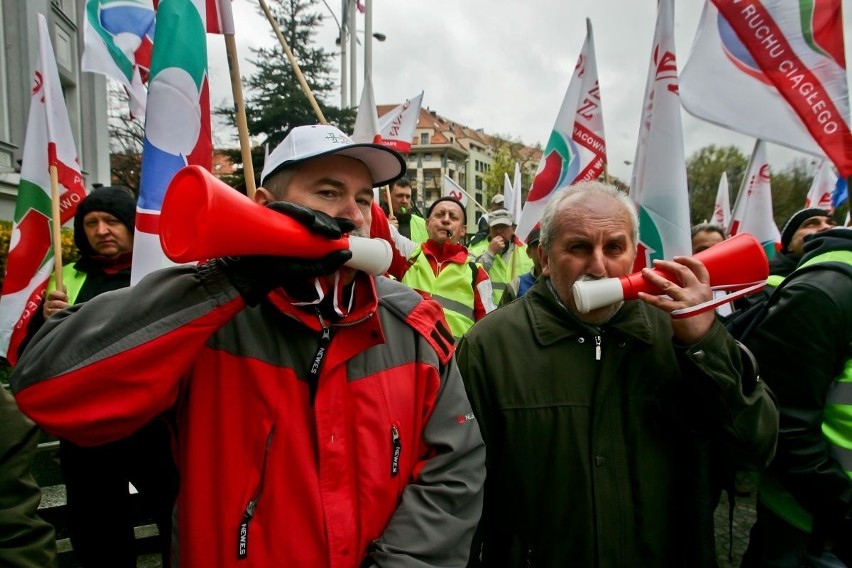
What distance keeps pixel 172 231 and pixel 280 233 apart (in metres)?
0.23

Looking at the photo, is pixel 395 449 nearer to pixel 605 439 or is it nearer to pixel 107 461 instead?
pixel 605 439

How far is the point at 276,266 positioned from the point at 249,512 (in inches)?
22.9

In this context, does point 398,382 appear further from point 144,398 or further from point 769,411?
point 769,411

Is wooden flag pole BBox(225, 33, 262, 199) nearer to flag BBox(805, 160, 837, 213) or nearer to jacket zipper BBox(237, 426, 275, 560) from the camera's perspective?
jacket zipper BBox(237, 426, 275, 560)

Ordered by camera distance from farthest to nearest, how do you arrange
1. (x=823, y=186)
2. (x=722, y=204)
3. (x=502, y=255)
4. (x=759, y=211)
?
(x=722, y=204) → (x=823, y=186) → (x=759, y=211) → (x=502, y=255)

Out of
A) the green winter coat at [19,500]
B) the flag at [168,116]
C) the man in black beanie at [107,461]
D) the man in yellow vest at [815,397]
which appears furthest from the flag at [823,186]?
the green winter coat at [19,500]

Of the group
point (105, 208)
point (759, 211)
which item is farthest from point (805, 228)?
point (105, 208)

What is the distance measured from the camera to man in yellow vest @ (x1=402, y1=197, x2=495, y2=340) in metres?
4.66

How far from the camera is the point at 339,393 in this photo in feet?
4.52

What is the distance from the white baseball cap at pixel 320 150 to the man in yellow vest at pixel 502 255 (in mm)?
4173

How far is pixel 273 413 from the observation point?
1319mm

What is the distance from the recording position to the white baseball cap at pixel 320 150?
1477 millimetres

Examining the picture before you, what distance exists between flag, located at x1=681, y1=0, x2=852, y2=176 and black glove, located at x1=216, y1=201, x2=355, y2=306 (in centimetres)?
220

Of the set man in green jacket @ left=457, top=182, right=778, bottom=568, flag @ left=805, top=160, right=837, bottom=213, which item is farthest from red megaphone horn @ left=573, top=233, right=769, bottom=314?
flag @ left=805, top=160, right=837, bottom=213
